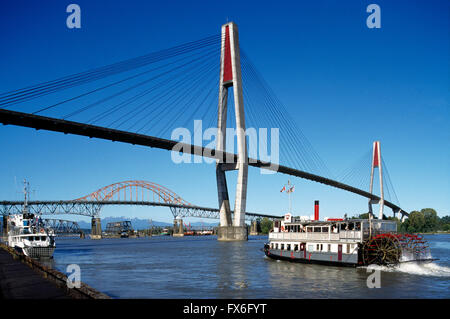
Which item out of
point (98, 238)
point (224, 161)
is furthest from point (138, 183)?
point (224, 161)

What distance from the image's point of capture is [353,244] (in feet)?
119

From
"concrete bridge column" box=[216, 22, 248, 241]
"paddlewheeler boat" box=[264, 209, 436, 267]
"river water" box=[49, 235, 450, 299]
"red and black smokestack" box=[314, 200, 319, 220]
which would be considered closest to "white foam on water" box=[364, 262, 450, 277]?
"river water" box=[49, 235, 450, 299]

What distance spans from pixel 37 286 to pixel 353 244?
85.4 feet

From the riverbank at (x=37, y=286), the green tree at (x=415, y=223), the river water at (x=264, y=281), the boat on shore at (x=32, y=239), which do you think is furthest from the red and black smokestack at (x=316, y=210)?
the green tree at (x=415, y=223)

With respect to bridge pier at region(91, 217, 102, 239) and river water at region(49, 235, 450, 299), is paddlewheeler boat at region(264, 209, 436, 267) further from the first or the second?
bridge pier at region(91, 217, 102, 239)

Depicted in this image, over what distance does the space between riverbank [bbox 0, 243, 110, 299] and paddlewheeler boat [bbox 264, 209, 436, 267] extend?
24.1 meters

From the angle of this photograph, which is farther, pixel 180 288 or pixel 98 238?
pixel 98 238

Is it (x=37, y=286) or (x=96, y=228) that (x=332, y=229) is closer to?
(x=37, y=286)

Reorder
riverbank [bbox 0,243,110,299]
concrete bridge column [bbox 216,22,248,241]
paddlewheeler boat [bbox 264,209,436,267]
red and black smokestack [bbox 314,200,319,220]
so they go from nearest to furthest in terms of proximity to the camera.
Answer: riverbank [bbox 0,243,110,299] < paddlewheeler boat [bbox 264,209,436,267] < red and black smokestack [bbox 314,200,319,220] < concrete bridge column [bbox 216,22,248,241]

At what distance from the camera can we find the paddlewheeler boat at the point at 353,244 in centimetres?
3575

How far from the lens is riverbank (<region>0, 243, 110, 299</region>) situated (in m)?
17.0

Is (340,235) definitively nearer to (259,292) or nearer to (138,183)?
(259,292)

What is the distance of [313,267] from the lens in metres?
37.6
